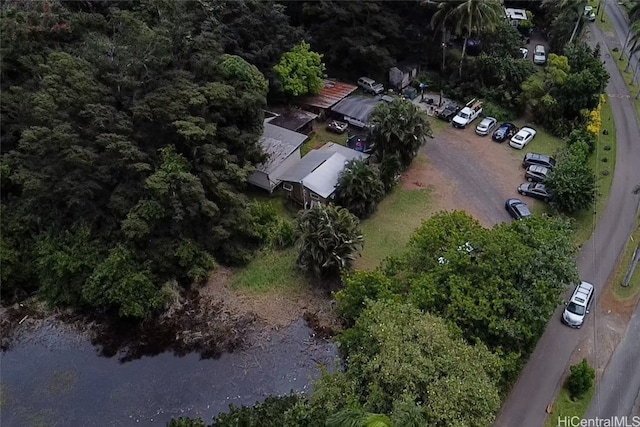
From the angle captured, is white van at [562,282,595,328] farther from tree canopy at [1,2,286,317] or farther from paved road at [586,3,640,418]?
tree canopy at [1,2,286,317]

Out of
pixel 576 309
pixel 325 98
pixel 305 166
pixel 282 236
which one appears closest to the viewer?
pixel 576 309

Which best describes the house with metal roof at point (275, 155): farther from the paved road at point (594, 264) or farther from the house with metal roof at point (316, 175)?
the paved road at point (594, 264)

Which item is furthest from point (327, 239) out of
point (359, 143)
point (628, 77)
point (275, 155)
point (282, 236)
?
point (628, 77)

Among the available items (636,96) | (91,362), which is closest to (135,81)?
(91,362)

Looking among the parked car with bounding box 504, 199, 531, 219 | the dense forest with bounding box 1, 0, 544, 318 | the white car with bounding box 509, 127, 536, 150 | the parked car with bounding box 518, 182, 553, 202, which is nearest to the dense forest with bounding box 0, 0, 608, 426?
the dense forest with bounding box 1, 0, 544, 318

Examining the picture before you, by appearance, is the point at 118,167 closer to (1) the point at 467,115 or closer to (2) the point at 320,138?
(2) the point at 320,138

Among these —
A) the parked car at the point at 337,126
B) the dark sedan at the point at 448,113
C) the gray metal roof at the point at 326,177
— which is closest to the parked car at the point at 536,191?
the dark sedan at the point at 448,113

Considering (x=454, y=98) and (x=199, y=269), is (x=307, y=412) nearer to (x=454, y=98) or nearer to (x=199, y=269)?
(x=199, y=269)
